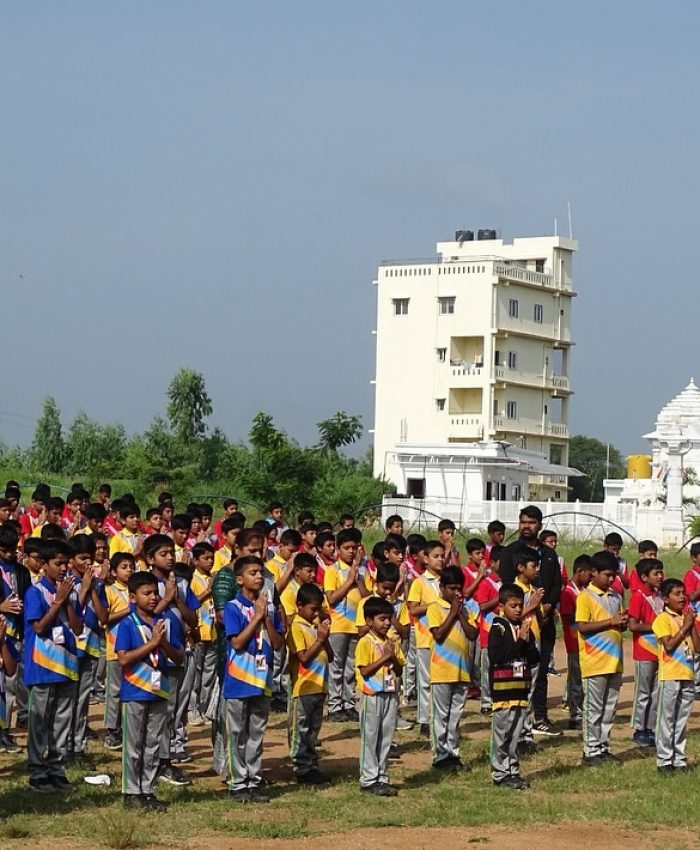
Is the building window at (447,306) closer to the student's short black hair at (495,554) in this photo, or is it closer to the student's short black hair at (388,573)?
the student's short black hair at (495,554)

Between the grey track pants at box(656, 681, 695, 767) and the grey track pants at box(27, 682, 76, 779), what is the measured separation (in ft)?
→ 14.8

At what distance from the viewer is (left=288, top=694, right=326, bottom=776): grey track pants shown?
12359mm

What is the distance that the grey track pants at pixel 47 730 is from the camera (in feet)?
38.3

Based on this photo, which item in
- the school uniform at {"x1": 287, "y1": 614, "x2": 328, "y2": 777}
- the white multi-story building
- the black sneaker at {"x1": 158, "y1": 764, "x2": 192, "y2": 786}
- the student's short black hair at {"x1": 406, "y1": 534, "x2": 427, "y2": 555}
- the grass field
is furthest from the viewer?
the white multi-story building

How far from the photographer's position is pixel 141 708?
36.2ft

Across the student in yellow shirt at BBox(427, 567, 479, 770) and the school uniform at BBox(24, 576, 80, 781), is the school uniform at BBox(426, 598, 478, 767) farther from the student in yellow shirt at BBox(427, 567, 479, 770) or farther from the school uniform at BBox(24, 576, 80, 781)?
the school uniform at BBox(24, 576, 80, 781)

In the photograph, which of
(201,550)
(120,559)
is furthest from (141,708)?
(201,550)

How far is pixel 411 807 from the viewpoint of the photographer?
37.6 ft

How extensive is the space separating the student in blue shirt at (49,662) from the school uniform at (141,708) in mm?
696

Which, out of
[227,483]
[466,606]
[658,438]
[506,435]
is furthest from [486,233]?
[466,606]

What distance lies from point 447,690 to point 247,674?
2.16 metres

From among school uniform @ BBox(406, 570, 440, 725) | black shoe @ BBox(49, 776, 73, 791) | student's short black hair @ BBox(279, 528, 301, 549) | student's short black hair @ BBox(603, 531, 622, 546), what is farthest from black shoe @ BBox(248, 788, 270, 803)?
student's short black hair @ BBox(603, 531, 622, 546)

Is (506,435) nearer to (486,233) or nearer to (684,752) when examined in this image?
(486,233)

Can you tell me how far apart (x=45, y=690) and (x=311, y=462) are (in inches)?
1224
